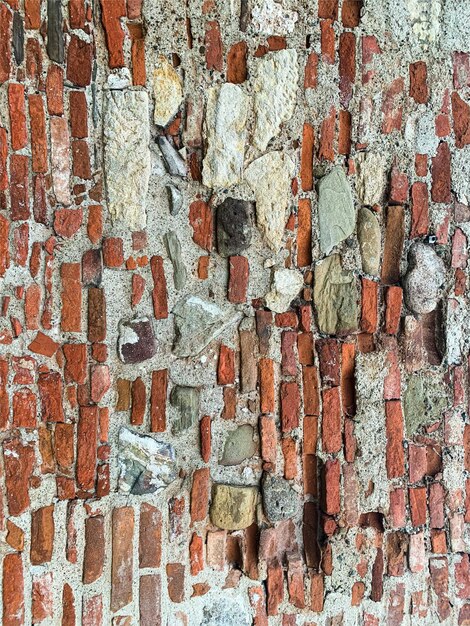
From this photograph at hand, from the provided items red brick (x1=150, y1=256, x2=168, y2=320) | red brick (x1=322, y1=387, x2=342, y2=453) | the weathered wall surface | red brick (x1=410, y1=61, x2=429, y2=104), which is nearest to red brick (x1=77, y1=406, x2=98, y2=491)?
the weathered wall surface

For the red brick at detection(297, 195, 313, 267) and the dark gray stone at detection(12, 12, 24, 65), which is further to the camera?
the red brick at detection(297, 195, 313, 267)

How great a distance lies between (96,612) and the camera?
207cm

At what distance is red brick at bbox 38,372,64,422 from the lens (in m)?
1.99

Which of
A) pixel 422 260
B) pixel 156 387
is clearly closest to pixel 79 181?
pixel 156 387

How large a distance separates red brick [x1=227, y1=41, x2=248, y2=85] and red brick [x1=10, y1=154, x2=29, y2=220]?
2.20 ft

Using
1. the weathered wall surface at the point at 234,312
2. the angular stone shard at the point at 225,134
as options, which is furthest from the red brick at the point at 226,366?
the angular stone shard at the point at 225,134

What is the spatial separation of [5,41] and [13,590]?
5.07 ft

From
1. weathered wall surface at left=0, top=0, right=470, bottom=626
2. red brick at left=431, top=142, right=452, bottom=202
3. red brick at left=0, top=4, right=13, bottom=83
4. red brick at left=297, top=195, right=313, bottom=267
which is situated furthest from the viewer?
red brick at left=431, top=142, right=452, bottom=202

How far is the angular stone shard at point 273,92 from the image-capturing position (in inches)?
83.5

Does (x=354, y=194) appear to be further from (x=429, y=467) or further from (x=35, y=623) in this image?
(x=35, y=623)

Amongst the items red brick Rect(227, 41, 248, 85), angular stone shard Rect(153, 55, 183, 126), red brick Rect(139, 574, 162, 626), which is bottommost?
red brick Rect(139, 574, 162, 626)

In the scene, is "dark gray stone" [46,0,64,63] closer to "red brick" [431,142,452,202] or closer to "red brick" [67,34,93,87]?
"red brick" [67,34,93,87]

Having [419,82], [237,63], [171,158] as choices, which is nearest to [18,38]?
[171,158]

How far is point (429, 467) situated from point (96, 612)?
1.19 metres
